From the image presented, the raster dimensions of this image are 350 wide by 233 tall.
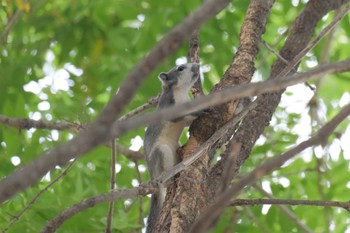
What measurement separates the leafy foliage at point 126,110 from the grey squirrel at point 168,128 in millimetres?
154

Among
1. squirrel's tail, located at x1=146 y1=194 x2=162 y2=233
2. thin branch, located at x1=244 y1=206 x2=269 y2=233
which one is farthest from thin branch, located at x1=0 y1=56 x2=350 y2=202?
thin branch, located at x1=244 y1=206 x2=269 y2=233

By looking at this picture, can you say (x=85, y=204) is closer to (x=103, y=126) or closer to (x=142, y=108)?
(x=103, y=126)

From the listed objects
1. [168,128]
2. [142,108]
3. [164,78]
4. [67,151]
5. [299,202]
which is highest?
A: [164,78]

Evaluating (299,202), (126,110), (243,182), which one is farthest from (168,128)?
(243,182)

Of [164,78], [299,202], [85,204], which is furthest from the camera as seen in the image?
[164,78]

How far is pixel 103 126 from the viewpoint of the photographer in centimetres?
131

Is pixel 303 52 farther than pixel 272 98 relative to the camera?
No

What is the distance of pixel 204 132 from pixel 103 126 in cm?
225

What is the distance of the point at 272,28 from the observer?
6.33m

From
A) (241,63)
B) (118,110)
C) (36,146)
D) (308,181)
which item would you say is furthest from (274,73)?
(118,110)

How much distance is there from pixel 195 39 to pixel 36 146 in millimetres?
1522

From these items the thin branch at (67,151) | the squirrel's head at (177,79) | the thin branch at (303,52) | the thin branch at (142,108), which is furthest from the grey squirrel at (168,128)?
the thin branch at (67,151)

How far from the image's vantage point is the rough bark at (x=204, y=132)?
2971 millimetres

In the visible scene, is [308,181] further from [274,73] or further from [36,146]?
[36,146]
